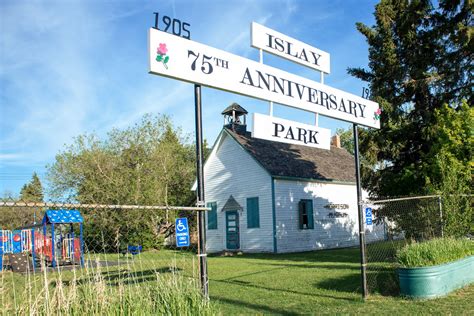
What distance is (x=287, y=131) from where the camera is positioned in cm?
793

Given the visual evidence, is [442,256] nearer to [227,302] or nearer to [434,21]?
[227,302]

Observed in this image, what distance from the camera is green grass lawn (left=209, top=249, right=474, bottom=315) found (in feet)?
25.4

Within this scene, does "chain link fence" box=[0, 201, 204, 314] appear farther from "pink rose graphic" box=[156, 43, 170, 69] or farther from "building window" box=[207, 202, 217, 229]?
"pink rose graphic" box=[156, 43, 170, 69]

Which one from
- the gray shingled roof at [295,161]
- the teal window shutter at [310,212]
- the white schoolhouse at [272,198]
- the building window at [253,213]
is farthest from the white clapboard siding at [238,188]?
the teal window shutter at [310,212]

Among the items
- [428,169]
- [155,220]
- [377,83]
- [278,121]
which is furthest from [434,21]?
[155,220]

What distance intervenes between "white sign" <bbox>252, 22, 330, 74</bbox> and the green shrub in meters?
4.01

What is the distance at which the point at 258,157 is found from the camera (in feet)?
72.3

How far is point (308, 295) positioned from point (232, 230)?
13612 millimetres

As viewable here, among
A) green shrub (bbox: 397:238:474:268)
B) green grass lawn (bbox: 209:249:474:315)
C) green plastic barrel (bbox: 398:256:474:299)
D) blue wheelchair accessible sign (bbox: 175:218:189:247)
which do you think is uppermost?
blue wheelchair accessible sign (bbox: 175:218:189:247)

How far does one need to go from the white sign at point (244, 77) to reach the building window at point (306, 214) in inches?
489

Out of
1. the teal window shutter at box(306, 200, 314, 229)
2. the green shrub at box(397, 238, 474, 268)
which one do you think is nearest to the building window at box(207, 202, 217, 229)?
the teal window shutter at box(306, 200, 314, 229)

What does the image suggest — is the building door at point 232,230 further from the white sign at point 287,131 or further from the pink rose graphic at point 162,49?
the pink rose graphic at point 162,49

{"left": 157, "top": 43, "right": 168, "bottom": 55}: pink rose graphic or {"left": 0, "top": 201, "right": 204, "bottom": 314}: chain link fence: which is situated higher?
{"left": 157, "top": 43, "right": 168, "bottom": 55}: pink rose graphic

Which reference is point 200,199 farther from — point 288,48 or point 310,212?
point 310,212
